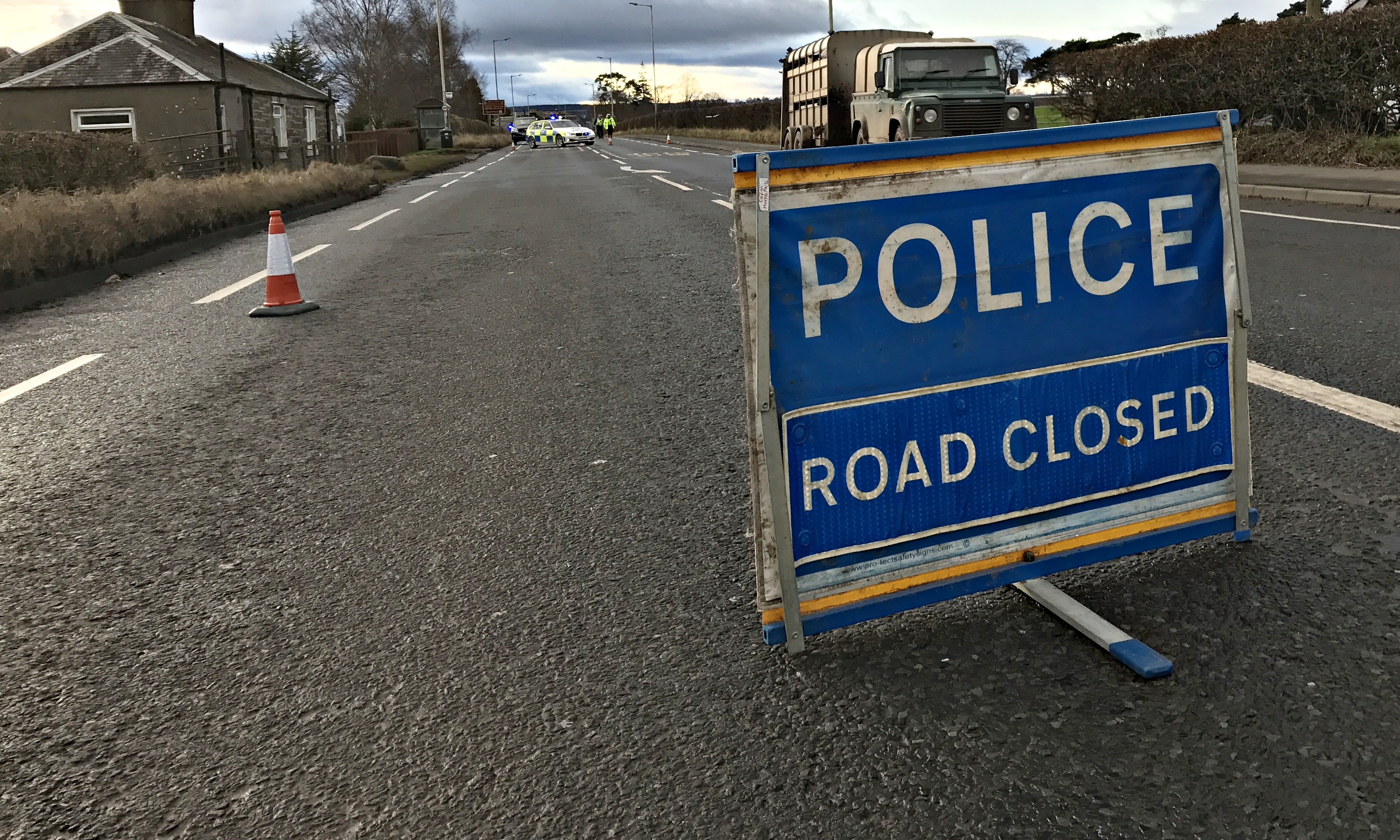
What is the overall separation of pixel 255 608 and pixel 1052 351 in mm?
2352

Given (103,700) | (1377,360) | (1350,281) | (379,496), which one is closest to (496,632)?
(103,700)

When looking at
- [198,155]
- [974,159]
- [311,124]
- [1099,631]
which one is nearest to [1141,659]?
[1099,631]

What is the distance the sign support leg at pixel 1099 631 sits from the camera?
2617 mm

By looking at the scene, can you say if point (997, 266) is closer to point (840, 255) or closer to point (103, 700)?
point (840, 255)

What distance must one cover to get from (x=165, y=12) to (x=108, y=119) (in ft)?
30.9

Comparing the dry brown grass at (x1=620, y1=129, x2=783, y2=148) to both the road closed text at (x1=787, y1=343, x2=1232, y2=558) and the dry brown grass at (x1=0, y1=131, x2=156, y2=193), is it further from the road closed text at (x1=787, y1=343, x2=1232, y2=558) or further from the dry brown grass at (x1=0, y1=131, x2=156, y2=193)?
the road closed text at (x1=787, y1=343, x2=1232, y2=558)

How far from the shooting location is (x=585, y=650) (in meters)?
2.84

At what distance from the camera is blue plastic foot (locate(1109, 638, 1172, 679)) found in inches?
103

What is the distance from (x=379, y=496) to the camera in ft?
13.4

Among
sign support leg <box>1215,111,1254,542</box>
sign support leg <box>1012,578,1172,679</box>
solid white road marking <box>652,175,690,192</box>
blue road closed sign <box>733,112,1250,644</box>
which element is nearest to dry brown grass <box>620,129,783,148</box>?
solid white road marking <box>652,175,690,192</box>

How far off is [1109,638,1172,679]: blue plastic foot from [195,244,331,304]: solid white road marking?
7.67 m

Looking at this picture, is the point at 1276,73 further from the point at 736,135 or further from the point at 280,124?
the point at 736,135

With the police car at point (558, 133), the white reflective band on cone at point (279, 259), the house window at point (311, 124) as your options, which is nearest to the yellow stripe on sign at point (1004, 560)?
the white reflective band on cone at point (279, 259)

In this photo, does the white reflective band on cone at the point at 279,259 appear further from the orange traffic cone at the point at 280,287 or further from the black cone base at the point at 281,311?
the black cone base at the point at 281,311
